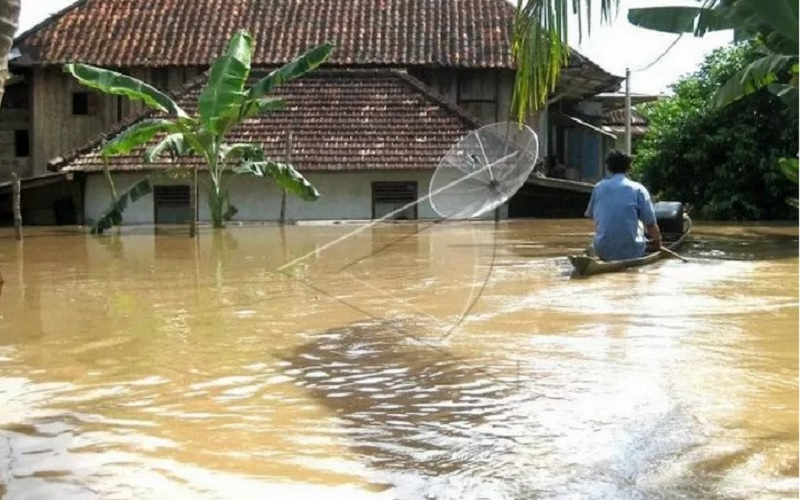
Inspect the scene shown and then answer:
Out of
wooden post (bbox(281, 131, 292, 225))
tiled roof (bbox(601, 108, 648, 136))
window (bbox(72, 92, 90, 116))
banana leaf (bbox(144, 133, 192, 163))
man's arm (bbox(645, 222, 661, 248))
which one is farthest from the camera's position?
tiled roof (bbox(601, 108, 648, 136))

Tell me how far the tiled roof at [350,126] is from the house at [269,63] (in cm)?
7

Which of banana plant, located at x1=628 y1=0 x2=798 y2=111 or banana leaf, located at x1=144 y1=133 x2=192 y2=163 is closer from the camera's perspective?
banana plant, located at x1=628 y1=0 x2=798 y2=111

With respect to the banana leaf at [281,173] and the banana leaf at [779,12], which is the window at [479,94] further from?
the banana leaf at [779,12]

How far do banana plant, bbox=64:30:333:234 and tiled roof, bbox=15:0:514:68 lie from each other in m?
5.69

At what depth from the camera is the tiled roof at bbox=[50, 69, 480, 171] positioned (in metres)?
20.9

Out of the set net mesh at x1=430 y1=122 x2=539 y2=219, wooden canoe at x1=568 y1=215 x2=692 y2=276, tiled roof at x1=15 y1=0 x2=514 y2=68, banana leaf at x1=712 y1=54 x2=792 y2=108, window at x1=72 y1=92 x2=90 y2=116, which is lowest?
wooden canoe at x1=568 y1=215 x2=692 y2=276

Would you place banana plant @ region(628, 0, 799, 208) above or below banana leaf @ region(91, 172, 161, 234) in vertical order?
above

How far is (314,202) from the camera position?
21.6 m

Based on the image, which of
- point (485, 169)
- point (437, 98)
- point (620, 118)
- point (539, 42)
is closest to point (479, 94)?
point (437, 98)

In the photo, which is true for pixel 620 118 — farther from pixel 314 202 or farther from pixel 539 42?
pixel 539 42

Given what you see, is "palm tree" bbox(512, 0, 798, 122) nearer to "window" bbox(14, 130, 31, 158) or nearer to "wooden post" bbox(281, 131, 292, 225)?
"wooden post" bbox(281, 131, 292, 225)

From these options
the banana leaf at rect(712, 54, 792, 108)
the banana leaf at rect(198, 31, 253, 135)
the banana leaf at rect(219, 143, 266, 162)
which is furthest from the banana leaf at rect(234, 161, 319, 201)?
the banana leaf at rect(712, 54, 792, 108)

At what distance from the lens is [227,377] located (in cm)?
533

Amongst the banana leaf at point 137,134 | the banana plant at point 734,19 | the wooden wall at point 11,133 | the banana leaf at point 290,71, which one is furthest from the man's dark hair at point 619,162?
the wooden wall at point 11,133
